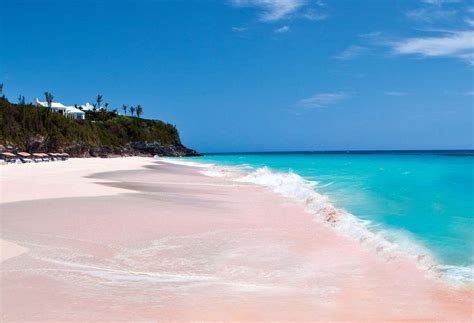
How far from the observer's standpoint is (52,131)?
2372 inches

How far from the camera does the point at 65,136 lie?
63844mm

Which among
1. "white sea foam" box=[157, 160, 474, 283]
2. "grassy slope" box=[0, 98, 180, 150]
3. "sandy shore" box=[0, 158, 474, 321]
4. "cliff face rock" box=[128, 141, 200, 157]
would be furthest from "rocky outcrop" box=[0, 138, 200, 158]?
"white sea foam" box=[157, 160, 474, 283]

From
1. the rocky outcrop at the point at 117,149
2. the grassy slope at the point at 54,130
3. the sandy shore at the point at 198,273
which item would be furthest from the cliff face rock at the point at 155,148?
the sandy shore at the point at 198,273

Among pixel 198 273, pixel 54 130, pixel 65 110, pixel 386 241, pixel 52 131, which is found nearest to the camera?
pixel 198 273

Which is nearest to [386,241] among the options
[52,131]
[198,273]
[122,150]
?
[198,273]

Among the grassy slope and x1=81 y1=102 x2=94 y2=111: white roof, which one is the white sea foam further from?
x1=81 y1=102 x2=94 y2=111: white roof

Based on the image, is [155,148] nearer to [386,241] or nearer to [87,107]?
[87,107]

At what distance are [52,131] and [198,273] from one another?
60881mm

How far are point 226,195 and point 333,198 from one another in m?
3.72

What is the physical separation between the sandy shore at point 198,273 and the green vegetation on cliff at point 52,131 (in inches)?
1858

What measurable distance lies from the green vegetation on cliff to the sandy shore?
4720 centimetres

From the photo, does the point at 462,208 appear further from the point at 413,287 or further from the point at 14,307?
the point at 14,307

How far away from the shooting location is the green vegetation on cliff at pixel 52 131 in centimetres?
5247

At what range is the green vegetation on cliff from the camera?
172 feet
